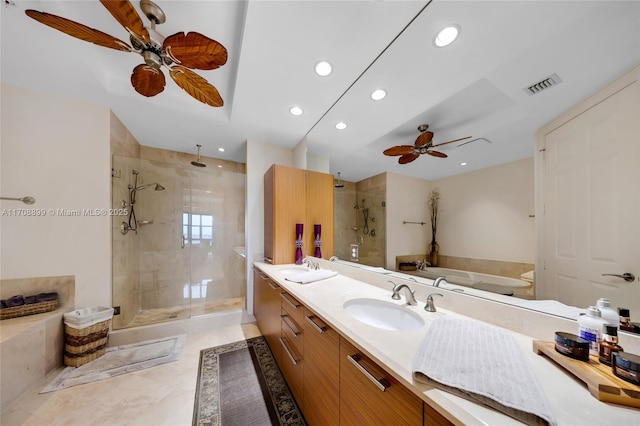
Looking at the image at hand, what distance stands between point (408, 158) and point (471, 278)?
78 centimetres

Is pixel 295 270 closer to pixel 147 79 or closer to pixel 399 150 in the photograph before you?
pixel 399 150

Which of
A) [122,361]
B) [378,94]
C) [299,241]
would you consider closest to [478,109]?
[378,94]

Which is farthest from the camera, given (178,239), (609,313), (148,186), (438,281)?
(178,239)

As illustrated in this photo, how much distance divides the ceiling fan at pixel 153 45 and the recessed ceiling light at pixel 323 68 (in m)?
0.68

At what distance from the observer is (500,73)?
980mm

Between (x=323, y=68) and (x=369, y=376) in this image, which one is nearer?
(x=369, y=376)

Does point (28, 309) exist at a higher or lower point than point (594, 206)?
lower

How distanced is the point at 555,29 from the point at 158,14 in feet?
6.81

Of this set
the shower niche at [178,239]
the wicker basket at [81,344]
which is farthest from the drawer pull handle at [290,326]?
the wicker basket at [81,344]

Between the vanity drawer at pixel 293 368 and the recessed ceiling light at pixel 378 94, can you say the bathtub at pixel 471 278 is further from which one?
the recessed ceiling light at pixel 378 94

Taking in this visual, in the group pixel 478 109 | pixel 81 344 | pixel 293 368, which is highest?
pixel 478 109

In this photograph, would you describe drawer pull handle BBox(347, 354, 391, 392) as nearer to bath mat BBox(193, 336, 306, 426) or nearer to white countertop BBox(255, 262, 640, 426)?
white countertop BBox(255, 262, 640, 426)

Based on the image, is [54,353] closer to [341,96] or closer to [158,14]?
[158,14]

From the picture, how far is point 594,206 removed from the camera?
68cm
